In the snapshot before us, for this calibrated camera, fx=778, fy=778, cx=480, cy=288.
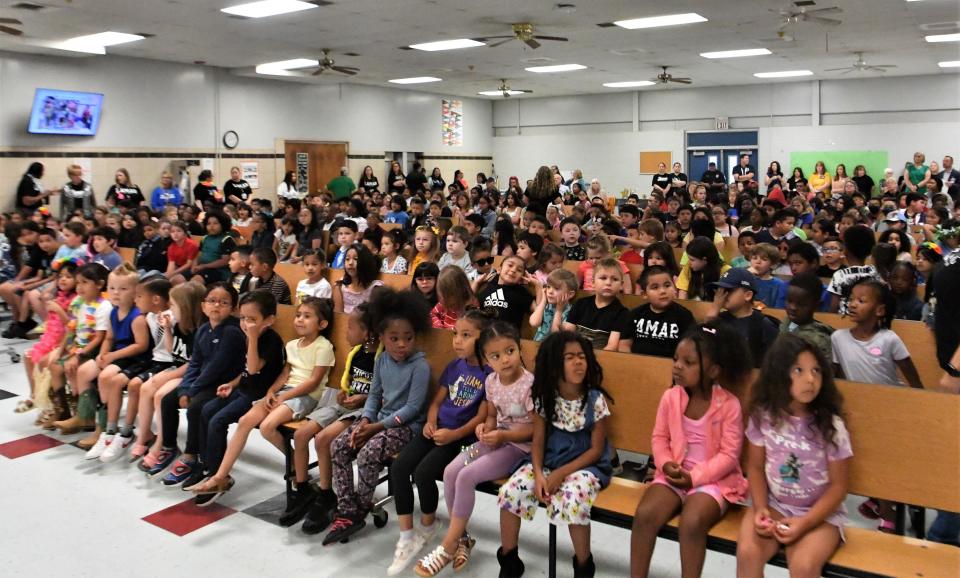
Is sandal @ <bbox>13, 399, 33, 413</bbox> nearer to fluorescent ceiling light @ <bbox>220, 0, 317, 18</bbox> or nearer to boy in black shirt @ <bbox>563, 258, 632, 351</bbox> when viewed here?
boy in black shirt @ <bbox>563, 258, 632, 351</bbox>

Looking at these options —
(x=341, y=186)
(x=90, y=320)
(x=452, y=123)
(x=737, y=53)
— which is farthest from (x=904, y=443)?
→ (x=452, y=123)

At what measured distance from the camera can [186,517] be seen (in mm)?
3621

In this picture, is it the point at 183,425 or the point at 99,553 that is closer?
the point at 99,553

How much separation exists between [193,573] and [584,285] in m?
2.93

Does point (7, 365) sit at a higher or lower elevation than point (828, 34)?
lower

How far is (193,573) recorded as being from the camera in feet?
10.2

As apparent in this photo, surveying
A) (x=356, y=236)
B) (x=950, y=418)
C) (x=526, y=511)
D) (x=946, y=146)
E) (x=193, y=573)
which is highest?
(x=946, y=146)

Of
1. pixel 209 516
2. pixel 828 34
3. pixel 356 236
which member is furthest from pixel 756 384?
pixel 828 34

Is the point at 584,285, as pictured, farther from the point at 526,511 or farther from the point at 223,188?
the point at 223,188

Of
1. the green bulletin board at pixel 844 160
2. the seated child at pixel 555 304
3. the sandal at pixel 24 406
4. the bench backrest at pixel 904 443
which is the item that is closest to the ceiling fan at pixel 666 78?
the green bulletin board at pixel 844 160

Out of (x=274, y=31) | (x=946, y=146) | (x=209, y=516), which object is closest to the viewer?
(x=209, y=516)

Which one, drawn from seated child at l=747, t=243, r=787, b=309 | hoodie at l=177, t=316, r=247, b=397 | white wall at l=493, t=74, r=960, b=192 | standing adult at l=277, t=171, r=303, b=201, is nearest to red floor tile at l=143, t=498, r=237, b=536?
hoodie at l=177, t=316, r=247, b=397

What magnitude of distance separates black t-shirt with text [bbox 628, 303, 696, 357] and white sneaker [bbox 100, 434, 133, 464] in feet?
9.29

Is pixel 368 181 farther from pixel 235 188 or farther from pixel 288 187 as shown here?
pixel 235 188
